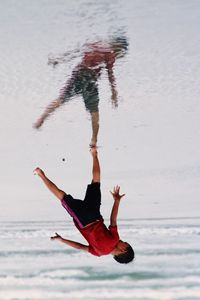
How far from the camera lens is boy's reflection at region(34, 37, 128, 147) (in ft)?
10.8

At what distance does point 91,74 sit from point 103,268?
28.2ft

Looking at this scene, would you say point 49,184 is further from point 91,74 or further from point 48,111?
point 48,111

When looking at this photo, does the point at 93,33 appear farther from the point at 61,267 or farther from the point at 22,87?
the point at 61,267

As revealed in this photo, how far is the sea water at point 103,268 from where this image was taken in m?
9.51

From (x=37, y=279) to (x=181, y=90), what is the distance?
7.26m

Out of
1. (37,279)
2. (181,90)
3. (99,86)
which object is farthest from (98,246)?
(37,279)

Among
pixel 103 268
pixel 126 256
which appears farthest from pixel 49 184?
pixel 103 268

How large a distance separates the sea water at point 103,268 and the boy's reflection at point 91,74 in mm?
5654

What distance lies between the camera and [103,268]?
38.2 feet

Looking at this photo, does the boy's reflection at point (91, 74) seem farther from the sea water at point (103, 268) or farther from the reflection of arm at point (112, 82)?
the sea water at point (103, 268)

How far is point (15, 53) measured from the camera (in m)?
3.38

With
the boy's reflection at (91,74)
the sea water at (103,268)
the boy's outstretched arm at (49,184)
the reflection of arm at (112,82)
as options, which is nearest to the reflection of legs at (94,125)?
the boy's reflection at (91,74)

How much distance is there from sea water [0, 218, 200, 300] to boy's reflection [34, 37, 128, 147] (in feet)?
18.6

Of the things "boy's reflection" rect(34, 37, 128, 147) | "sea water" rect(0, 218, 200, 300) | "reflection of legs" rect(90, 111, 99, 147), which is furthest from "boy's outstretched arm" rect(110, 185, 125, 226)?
"sea water" rect(0, 218, 200, 300)
